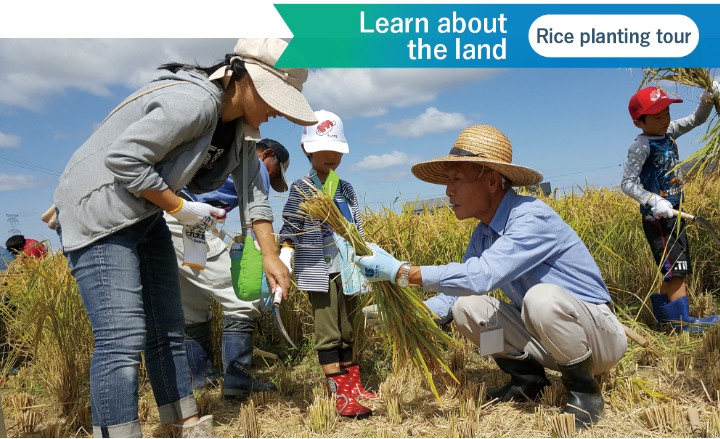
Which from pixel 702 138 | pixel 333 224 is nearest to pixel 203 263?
pixel 333 224

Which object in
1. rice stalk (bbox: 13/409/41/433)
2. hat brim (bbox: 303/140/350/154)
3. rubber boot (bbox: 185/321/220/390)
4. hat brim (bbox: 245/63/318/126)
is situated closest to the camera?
hat brim (bbox: 245/63/318/126)

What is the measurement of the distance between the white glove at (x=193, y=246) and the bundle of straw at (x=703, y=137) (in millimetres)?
2442

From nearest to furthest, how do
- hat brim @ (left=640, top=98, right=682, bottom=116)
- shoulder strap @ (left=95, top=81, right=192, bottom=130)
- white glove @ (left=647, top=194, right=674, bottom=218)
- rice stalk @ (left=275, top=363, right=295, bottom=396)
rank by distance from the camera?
shoulder strap @ (left=95, top=81, right=192, bottom=130) → rice stalk @ (left=275, top=363, right=295, bottom=396) → white glove @ (left=647, top=194, right=674, bottom=218) → hat brim @ (left=640, top=98, right=682, bottom=116)

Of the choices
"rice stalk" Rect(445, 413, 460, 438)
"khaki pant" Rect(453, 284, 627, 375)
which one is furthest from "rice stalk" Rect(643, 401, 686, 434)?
"rice stalk" Rect(445, 413, 460, 438)

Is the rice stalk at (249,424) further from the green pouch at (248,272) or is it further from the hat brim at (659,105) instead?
the hat brim at (659,105)

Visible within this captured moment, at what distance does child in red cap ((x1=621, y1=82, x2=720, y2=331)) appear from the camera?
12.0ft

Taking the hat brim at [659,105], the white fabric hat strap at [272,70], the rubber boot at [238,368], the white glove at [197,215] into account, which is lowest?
the rubber boot at [238,368]

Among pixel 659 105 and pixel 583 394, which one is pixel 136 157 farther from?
pixel 659 105

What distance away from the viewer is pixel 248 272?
7.69 ft

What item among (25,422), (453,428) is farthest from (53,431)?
(453,428)

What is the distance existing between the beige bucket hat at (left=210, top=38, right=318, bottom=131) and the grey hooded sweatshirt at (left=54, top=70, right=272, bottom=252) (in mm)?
159

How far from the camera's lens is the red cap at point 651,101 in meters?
3.65

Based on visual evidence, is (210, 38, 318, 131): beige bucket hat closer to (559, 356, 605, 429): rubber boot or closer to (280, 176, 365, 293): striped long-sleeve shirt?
(280, 176, 365, 293): striped long-sleeve shirt

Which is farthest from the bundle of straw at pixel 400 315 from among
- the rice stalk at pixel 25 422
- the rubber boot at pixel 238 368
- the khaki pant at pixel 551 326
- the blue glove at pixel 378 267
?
the rice stalk at pixel 25 422
